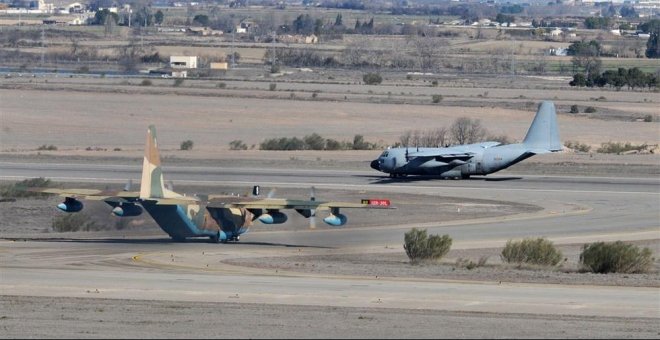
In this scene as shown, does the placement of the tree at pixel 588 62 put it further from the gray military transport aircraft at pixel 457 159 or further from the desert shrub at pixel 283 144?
the gray military transport aircraft at pixel 457 159

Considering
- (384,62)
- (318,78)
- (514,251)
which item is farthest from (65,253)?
(384,62)

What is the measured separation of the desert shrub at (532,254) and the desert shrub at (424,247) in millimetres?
1953

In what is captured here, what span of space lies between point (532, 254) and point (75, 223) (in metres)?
19.5

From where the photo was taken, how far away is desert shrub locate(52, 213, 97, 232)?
5003cm

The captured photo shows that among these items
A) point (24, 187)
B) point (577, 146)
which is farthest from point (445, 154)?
point (577, 146)

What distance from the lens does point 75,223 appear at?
50312mm

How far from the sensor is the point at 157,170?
135ft

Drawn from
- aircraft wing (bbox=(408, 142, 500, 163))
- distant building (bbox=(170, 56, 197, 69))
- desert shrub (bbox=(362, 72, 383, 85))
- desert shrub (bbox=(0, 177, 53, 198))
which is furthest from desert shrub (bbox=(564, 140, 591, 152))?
distant building (bbox=(170, 56, 197, 69))

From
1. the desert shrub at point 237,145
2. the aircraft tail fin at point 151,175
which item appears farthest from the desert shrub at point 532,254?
the desert shrub at point 237,145

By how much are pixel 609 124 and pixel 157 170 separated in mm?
63618

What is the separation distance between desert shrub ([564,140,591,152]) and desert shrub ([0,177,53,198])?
1441 inches

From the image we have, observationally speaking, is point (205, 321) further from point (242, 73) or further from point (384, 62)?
point (384, 62)

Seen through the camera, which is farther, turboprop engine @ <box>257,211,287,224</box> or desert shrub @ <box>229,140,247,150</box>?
desert shrub @ <box>229,140,247,150</box>

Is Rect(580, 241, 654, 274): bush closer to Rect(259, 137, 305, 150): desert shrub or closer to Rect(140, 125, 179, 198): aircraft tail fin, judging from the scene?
Rect(140, 125, 179, 198): aircraft tail fin
